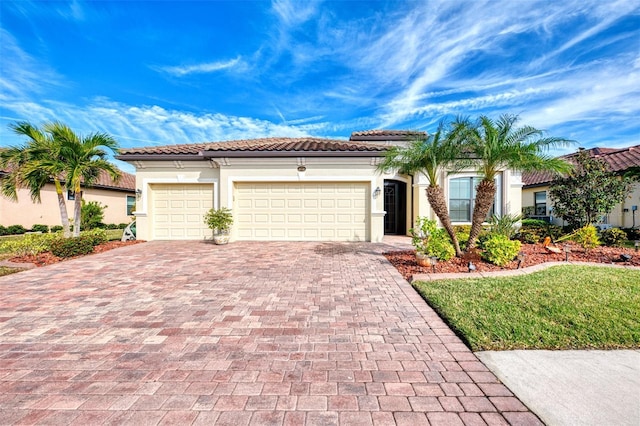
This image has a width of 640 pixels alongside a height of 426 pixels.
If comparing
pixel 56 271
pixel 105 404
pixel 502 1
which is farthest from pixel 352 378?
pixel 502 1

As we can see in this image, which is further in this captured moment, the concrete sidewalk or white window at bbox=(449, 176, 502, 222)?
white window at bbox=(449, 176, 502, 222)

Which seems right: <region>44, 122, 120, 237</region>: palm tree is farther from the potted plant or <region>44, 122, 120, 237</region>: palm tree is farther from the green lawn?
the green lawn

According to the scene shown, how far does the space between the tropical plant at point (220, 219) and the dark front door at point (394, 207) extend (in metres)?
7.69

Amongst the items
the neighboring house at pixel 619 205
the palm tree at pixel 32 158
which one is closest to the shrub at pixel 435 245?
the neighboring house at pixel 619 205

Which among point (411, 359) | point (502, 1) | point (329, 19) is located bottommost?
point (411, 359)

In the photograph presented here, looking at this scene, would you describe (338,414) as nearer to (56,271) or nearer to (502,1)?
(56,271)

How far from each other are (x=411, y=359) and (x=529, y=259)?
20.2ft

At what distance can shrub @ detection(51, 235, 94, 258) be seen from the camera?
7762 mm

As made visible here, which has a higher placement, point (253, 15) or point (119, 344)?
point (253, 15)

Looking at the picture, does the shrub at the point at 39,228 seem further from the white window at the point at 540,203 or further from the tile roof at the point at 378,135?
the white window at the point at 540,203

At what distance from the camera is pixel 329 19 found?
29.5 ft

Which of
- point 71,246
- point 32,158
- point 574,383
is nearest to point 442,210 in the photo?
point 574,383

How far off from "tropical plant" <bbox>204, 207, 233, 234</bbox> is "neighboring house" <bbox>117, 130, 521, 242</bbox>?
42 centimetres

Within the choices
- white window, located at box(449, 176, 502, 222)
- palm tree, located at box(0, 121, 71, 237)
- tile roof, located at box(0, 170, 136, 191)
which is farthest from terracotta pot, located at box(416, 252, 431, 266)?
tile roof, located at box(0, 170, 136, 191)
